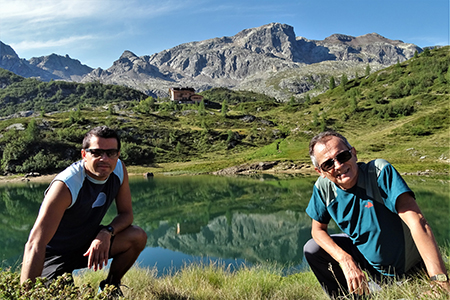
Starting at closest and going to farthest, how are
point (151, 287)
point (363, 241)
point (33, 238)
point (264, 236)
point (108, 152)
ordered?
point (33, 238) → point (363, 241) → point (108, 152) → point (151, 287) → point (264, 236)

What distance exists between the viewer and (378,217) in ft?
10.6

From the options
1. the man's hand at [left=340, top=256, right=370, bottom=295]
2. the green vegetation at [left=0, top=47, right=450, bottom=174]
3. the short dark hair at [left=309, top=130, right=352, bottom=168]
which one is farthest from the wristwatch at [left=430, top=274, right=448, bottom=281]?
the green vegetation at [left=0, top=47, right=450, bottom=174]

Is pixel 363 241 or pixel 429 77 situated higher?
pixel 429 77

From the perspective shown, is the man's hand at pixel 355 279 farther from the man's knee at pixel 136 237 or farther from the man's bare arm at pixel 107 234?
the man's bare arm at pixel 107 234

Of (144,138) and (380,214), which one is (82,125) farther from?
(380,214)

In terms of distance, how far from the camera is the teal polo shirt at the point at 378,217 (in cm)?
310

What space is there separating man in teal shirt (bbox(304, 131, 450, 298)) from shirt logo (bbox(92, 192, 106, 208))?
2888 millimetres

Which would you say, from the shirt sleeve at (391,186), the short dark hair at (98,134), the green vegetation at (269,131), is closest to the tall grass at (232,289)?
the shirt sleeve at (391,186)

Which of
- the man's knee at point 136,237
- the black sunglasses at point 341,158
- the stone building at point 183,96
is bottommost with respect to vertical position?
the man's knee at point 136,237

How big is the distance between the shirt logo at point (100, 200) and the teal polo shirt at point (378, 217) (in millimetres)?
3024

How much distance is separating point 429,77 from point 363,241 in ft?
363

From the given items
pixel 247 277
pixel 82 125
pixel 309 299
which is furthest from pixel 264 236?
pixel 82 125

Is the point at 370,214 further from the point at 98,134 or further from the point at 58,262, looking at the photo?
the point at 58,262

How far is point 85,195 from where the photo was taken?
369cm
